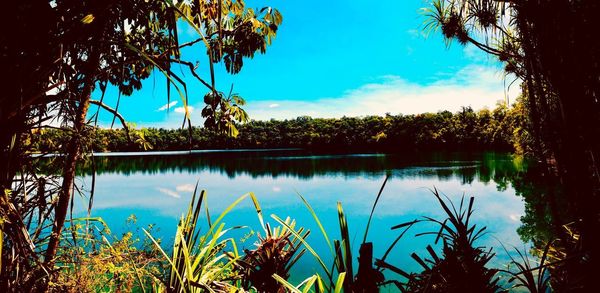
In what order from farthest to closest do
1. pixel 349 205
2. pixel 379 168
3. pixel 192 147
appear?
1. pixel 379 168
2. pixel 349 205
3. pixel 192 147

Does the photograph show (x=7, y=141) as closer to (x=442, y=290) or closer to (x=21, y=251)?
(x=21, y=251)

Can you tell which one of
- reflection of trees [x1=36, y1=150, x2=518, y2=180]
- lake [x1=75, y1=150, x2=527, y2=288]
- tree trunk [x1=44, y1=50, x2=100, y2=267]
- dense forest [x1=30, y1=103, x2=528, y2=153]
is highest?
dense forest [x1=30, y1=103, x2=528, y2=153]

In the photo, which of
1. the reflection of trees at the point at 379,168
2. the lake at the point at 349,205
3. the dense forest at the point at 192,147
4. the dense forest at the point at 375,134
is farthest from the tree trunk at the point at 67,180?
the dense forest at the point at 375,134

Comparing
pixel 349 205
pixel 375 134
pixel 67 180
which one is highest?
pixel 375 134

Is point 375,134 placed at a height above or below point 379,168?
above

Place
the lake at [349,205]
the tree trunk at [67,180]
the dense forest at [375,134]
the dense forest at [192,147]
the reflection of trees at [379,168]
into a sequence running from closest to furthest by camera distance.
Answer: the dense forest at [192,147] < the tree trunk at [67,180] < the lake at [349,205] < the reflection of trees at [379,168] < the dense forest at [375,134]

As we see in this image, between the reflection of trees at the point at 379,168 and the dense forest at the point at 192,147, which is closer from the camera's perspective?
the dense forest at the point at 192,147

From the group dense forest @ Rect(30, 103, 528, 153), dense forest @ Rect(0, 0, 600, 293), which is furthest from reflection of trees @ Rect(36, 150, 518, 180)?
dense forest @ Rect(0, 0, 600, 293)

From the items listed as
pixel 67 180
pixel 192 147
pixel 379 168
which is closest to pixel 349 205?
pixel 67 180

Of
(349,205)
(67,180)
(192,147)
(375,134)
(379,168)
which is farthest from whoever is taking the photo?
(375,134)

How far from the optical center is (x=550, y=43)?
1.12 meters

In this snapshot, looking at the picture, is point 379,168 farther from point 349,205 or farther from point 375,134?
point 375,134

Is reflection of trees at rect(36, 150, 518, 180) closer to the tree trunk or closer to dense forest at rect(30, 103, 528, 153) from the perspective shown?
dense forest at rect(30, 103, 528, 153)

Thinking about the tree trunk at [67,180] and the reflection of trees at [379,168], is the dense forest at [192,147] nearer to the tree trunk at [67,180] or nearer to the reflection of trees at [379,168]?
the tree trunk at [67,180]
